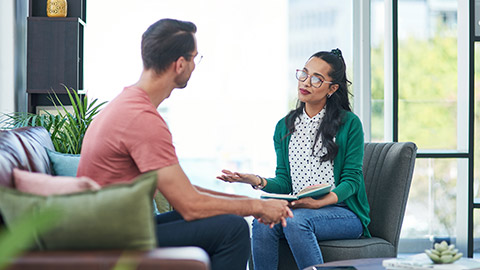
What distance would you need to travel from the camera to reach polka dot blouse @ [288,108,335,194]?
112 inches

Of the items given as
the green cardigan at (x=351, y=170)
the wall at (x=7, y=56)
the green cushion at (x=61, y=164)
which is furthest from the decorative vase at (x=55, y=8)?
the green cardigan at (x=351, y=170)

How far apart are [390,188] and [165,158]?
1385mm

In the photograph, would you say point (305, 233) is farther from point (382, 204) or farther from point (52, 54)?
point (52, 54)

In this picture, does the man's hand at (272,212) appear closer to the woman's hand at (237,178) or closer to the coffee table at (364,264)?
the coffee table at (364,264)

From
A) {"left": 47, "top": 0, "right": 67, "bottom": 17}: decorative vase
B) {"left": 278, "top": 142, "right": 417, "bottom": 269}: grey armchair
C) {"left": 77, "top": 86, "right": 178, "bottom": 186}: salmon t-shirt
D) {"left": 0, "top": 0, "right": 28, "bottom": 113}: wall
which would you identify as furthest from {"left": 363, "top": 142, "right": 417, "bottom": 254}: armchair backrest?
{"left": 0, "top": 0, "right": 28, "bottom": 113}: wall

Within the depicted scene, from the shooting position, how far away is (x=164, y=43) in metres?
2.08

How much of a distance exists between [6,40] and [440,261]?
11.4ft

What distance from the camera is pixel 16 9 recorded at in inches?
170

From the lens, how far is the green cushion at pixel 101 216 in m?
1.34

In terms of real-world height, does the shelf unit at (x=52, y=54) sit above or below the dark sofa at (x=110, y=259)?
above

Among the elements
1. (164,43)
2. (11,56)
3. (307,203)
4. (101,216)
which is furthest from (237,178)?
(11,56)

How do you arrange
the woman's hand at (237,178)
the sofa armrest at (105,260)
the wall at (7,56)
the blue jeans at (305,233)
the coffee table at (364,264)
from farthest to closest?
the wall at (7,56) < the woman's hand at (237,178) < the blue jeans at (305,233) < the coffee table at (364,264) < the sofa armrest at (105,260)

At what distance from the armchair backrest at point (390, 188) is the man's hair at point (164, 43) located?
4.17 feet

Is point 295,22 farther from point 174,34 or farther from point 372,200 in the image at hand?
point 174,34
